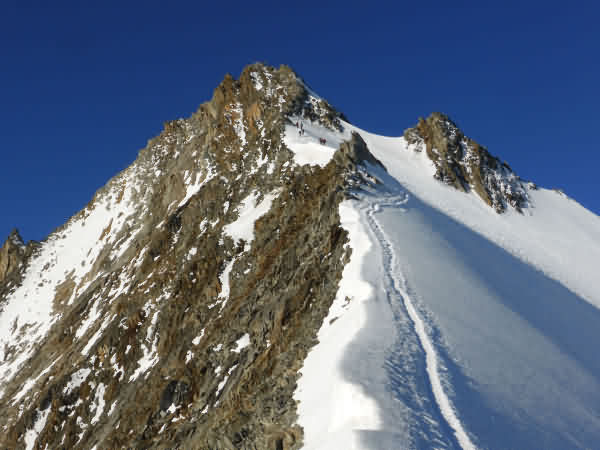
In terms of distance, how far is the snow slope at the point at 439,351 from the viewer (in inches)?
404

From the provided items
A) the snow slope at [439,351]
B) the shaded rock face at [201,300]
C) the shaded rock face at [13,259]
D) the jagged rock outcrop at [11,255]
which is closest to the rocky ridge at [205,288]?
the shaded rock face at [201,300]

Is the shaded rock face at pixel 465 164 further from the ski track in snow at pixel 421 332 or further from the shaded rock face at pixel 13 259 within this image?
the shaded rock face at pixel 13 259

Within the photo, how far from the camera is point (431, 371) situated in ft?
40.6

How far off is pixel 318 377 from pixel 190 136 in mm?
56761

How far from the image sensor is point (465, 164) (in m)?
57.9

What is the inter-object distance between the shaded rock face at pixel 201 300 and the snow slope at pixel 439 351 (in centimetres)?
145

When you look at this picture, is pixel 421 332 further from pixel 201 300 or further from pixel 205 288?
pixel 205 288

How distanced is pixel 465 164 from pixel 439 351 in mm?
48688

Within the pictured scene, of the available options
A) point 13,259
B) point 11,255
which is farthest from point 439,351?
point 11,255

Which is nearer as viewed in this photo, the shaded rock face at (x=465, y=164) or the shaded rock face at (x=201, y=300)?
the shaded rock face at (x=201, y=300)

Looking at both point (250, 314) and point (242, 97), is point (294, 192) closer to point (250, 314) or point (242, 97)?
point (250, 314)

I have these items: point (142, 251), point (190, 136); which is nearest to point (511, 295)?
point (142, 251)

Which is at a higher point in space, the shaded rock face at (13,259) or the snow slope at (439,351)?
the snow slope at (439,351)

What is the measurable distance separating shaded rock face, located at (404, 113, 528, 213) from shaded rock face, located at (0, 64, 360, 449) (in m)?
14.5
